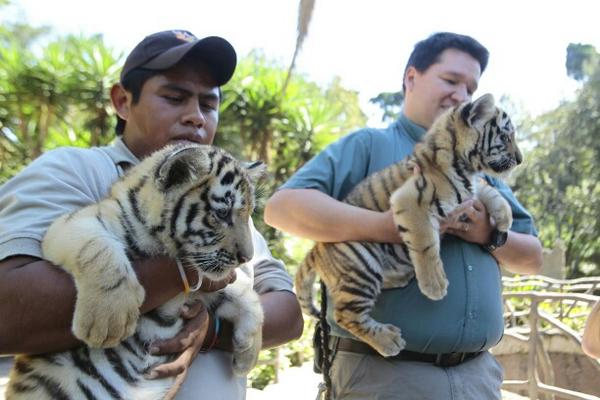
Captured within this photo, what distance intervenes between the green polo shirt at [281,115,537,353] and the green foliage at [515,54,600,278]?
85.1ft

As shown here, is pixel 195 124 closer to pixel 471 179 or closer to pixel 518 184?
pixel 471 179

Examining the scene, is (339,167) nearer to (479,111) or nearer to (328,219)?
(328,219)

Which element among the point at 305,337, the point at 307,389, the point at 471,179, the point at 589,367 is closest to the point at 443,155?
the point at 471,179

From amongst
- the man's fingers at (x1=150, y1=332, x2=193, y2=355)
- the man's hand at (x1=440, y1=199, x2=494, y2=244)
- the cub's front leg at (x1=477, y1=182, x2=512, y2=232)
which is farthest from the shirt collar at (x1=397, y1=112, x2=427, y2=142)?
the man's fingers at (x1=150, y1=332, x2=193, y2=355)

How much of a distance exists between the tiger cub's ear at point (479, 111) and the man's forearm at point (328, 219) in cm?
71

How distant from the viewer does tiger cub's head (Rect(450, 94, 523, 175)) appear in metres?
2.90

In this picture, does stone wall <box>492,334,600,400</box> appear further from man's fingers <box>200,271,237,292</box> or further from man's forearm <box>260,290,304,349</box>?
man's fingers <box>200,271,237,292</box>

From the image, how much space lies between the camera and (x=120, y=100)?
7.37ft

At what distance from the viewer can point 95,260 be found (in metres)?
1.50

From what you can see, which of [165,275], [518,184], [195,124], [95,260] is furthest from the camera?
[518,184]

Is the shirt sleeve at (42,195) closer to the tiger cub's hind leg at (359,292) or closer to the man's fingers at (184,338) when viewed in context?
the man's fingers at (184,338)

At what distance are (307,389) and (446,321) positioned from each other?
6176 millimetres

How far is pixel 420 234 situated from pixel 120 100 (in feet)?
4.72

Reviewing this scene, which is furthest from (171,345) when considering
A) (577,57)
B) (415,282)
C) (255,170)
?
(577,57)
